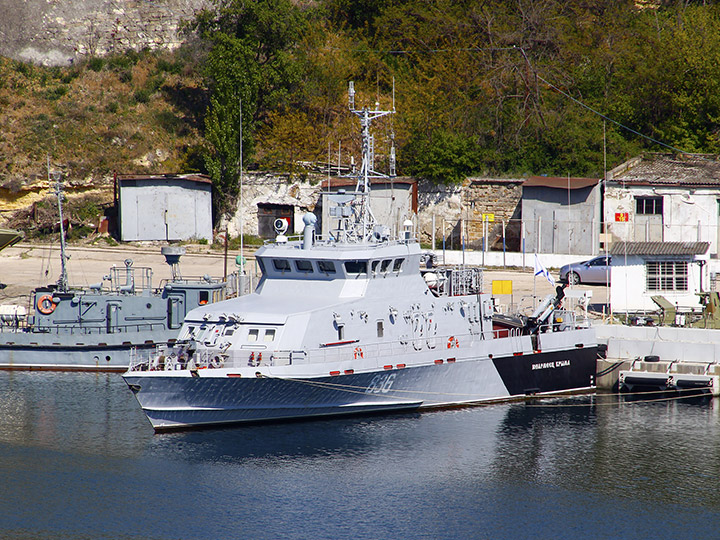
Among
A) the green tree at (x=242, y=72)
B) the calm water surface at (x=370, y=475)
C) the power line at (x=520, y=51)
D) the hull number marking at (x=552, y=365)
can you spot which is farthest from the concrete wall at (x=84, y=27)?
the hull number marking at (x=552, y=365)

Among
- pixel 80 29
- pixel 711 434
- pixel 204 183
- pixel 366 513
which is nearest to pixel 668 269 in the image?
pixel 711 434

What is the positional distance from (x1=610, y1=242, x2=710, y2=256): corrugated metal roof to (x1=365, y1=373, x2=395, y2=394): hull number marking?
44.7 ft

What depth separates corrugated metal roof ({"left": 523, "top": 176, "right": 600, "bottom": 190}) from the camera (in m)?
51.9

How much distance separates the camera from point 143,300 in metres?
37.8

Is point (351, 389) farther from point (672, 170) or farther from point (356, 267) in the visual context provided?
point (672, 170)

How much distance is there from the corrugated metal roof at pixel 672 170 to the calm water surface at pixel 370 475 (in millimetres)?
21707

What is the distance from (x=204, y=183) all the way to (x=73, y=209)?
27.4 ft

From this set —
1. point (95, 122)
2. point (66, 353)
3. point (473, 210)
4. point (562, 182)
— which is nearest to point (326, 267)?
point (66, 353)

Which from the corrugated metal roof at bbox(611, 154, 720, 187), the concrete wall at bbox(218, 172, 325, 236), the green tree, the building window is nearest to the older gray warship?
the building window

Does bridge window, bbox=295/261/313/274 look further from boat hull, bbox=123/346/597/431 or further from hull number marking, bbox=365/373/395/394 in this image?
hull number marking, bbox=365/373/395/394

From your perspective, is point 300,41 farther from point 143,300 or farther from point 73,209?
point 143,300

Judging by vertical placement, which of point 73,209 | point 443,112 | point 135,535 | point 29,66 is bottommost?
point 135,535

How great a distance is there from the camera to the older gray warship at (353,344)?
1089 inches

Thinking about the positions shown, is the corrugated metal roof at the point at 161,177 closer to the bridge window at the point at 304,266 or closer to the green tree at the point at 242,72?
the green tree at the point at 242,72
